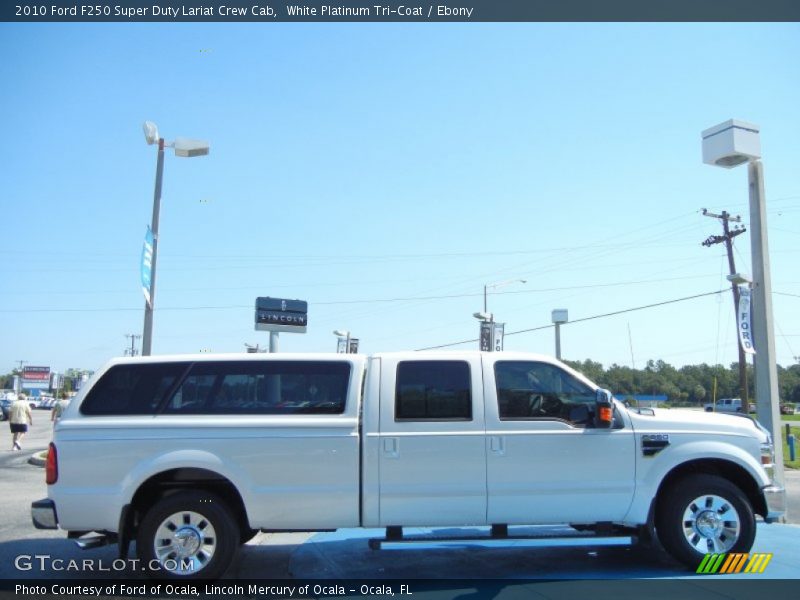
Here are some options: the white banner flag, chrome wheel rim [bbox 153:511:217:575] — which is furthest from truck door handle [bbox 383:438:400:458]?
the white banner flag

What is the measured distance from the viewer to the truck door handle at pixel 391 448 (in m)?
6.30

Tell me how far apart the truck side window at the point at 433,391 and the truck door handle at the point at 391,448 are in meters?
0.22

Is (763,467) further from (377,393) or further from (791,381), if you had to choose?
(791,381)

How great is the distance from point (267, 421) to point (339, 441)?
2.20ft

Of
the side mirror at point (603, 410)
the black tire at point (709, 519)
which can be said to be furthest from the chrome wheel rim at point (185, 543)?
the black tire at point (709, 519)

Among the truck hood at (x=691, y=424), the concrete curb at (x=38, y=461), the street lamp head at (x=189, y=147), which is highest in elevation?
the street lamp head at (x=189, y=147)

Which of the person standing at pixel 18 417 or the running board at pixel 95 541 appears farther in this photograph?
the person standing at pixel 18 417

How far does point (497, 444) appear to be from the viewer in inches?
252

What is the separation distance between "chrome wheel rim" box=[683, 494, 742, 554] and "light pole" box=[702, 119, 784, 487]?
332 cm

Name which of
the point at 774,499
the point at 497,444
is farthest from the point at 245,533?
the point at 774,499

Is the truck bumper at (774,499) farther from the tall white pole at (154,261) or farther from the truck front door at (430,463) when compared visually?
the tall white pole at (154,261)

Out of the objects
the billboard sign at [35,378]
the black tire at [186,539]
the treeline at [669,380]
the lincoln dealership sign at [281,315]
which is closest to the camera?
Result: the black tire at [186,539]

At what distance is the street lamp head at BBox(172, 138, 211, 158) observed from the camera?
45.7 feet

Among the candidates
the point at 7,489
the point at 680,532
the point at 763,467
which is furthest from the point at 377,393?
the point at 7,489
